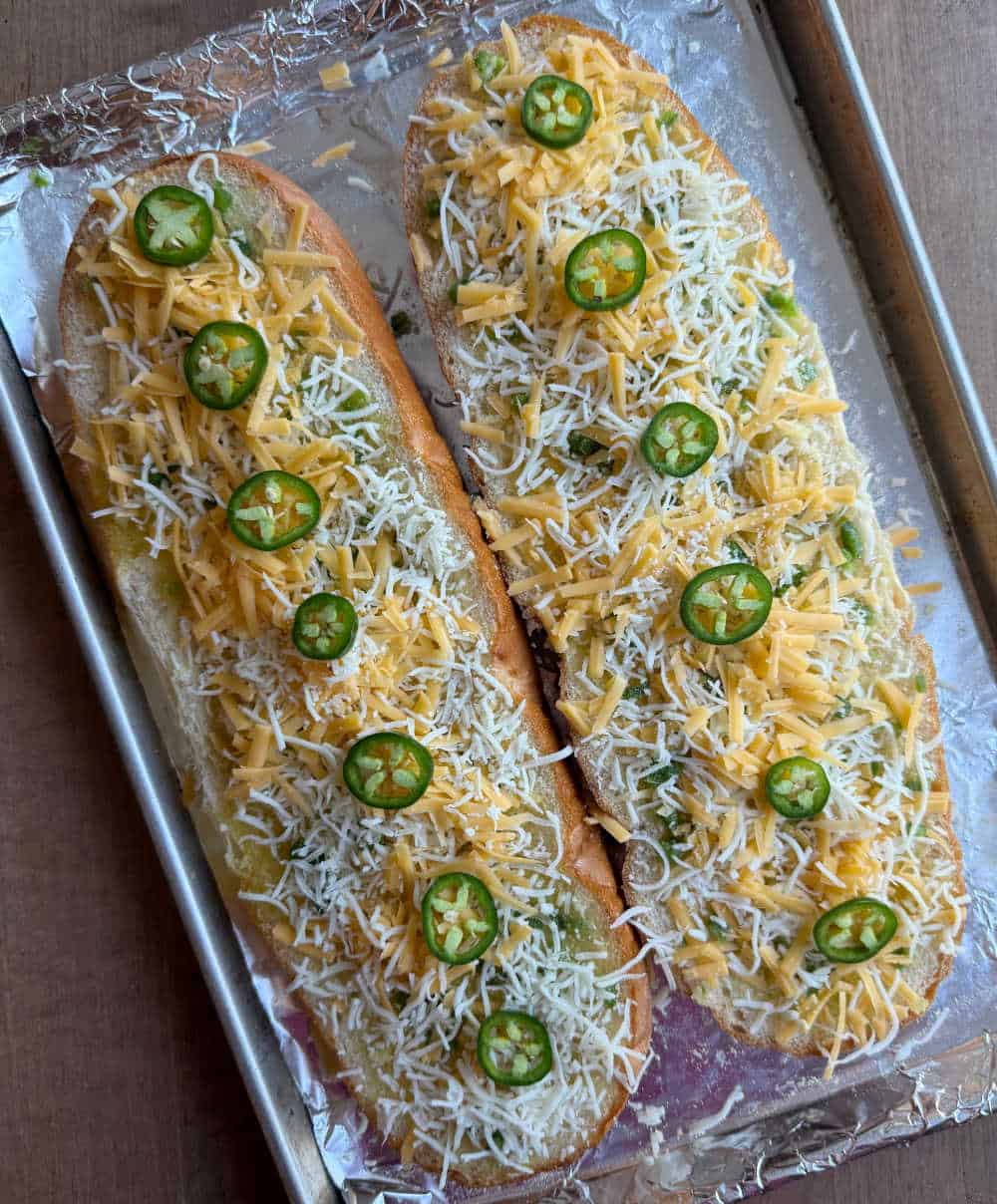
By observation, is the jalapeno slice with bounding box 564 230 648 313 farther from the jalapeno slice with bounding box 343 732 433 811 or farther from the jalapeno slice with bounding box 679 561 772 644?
the jalapeno slice with bounding box 343 732 433 811

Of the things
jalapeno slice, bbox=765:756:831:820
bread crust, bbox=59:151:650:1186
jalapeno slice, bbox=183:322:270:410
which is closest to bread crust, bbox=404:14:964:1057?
bread crust, bbox=59:151:650:1186

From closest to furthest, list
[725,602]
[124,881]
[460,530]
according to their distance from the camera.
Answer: [725,602] < [460,530] < [124,881]

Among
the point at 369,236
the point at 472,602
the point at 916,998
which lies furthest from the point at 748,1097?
the point at 369,236

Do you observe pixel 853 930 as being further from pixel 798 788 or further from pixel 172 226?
pixel 172 226

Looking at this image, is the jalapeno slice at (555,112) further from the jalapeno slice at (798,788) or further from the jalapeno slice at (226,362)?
the jalapeno slice at (798,788)

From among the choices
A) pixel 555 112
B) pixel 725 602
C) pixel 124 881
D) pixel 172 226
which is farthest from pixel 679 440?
pixel 124 881

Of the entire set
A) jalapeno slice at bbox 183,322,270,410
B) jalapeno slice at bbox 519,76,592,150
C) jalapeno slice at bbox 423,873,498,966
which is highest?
jalapeno slice at bbox 519,76,592,150
